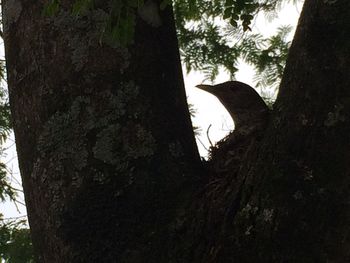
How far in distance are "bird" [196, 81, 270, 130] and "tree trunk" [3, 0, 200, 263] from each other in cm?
170

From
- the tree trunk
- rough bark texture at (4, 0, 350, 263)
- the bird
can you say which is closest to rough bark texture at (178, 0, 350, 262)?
rough bark texture at (4, 0, 350, 263)

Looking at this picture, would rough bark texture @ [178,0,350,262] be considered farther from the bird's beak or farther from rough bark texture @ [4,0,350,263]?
the bird's beak

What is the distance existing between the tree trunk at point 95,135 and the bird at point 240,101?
5.59 feet

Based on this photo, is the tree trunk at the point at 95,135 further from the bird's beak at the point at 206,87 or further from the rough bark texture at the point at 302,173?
the bird's beak at the point at 206,87

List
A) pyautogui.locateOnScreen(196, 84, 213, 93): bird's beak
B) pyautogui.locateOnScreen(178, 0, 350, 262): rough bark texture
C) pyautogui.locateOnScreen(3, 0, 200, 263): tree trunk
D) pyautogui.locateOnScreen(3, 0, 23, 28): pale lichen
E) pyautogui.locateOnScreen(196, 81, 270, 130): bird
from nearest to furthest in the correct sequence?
pyautogui.locateOnScreen(178, 0, 350, 262): rough bark texture, pyautogui.locateOnScreen(3, 0, 200, 263): tree trunk, pyautogui.locateOnScreen(3, 0, 23, 28): pale lichen, pyautogui.locateOnScreen(196, 81, 270, 130): bird, pyautogui.locateOnScreen(196, 84, 213, 93): bird's beak

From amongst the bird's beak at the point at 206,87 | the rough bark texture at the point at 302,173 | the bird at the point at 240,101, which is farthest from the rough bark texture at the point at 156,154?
the bird's beak at the point at 206,87

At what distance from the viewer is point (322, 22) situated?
90.4 inches

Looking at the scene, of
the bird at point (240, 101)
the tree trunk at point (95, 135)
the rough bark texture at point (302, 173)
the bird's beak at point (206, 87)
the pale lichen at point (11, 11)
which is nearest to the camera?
the rough bark texture at point (302, 173)

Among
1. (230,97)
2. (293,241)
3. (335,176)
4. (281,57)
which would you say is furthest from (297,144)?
(281,57)

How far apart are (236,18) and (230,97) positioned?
7.07ft

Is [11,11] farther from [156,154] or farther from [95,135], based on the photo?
[156,154]

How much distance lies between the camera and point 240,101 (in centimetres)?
476

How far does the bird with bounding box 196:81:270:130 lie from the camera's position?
14.9ft

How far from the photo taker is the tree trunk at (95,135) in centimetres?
247
